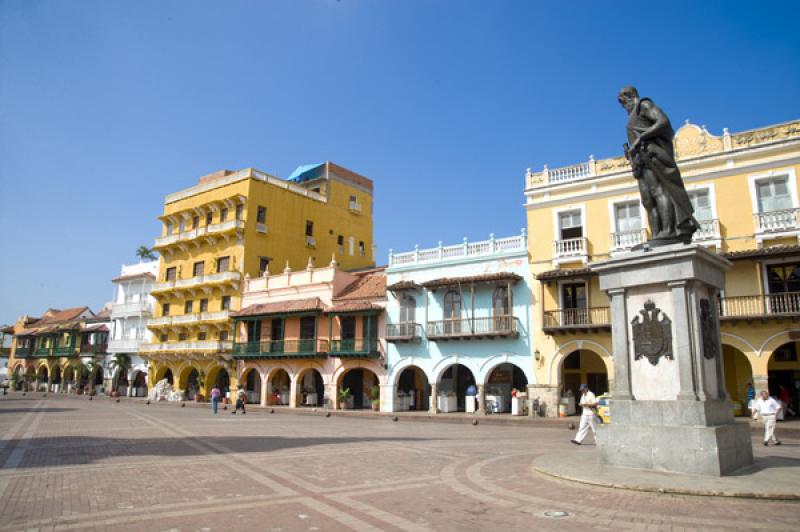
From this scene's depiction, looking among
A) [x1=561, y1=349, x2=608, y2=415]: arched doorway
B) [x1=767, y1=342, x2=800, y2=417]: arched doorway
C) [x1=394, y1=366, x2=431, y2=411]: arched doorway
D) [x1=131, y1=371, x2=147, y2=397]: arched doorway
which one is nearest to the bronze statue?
[x1=767, y1=342, x2=800, y2=417]: arched doorway

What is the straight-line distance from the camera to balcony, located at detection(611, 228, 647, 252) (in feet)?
82.1

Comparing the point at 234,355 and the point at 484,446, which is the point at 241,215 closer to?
the point at 234,355

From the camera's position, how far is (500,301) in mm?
28719

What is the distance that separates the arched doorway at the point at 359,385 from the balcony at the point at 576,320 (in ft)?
42.3

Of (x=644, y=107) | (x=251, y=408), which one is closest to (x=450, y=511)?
(x=644, y=107)

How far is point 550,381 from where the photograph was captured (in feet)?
87.7

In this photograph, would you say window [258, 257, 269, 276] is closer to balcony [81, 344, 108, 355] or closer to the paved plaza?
balcony [81, 344, 108, 355]

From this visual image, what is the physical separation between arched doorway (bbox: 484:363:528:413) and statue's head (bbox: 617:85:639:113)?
2066 centimetres

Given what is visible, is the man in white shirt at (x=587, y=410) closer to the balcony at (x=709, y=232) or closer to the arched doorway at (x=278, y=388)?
the balcony at (x=709, y=232)

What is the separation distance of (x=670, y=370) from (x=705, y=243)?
16306 millimetres

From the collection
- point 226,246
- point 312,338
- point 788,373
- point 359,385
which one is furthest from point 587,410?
point 226,246

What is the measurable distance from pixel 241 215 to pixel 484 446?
31.8 metres

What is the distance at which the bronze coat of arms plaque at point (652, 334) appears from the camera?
984 cm

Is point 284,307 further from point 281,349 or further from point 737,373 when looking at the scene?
point 737,373
